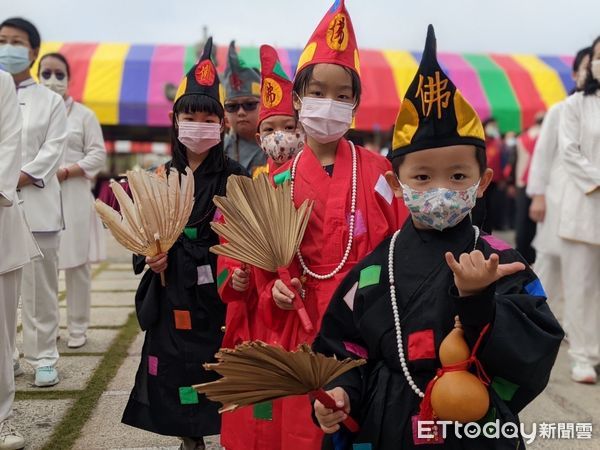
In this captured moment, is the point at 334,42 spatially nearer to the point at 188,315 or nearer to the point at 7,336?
the point at 188,315

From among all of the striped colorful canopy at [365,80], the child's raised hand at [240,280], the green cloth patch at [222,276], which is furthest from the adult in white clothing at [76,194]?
the striped colorful canopy at [365,80]

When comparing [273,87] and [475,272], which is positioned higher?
[273,87]

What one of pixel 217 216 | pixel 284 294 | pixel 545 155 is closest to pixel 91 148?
pixel 217 216

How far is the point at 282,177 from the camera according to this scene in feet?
8.00

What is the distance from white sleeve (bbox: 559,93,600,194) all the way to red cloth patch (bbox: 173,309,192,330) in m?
2.56

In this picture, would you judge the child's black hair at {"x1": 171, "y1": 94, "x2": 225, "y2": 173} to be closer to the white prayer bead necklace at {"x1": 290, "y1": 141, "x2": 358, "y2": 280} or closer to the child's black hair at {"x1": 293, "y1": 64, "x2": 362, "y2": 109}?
the child's black hair at {"x1": 293, "y1": 64, "x2": 362, "y2": 109}

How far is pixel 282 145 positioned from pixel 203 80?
1.54 feet

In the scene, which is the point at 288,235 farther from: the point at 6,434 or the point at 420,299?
the point at 6,434

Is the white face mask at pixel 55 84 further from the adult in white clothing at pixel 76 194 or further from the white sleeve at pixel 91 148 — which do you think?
the white sleeve at pixel 91 148

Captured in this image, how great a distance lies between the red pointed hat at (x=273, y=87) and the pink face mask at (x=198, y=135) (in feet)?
1.10

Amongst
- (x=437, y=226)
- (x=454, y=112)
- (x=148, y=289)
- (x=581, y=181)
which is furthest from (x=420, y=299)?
(x=581, y=181)

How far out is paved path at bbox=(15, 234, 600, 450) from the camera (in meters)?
3.12

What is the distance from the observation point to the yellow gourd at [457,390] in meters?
1.49

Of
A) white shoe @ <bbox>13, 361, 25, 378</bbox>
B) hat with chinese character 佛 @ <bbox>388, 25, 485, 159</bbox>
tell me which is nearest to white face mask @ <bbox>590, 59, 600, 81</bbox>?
hat with chinese character 佛 @ <bbox>388, 25, 485, 159</bbox>
